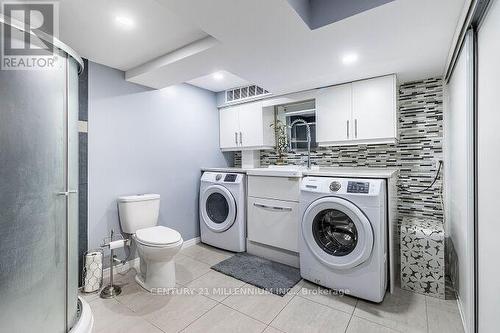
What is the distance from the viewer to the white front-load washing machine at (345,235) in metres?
1.83

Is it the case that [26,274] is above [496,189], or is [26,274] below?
below

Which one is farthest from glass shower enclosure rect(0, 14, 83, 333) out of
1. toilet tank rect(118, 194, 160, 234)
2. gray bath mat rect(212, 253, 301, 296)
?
gray bath mat rect(212, 253, 301, 296)

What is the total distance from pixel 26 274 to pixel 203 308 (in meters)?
1.17

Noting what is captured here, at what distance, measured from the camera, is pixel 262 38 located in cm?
165

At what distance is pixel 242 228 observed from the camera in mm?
2852

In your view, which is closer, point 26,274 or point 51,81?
point 26,274

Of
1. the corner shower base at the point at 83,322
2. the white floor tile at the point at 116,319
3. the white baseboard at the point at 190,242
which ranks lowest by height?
the white floor tile at the point at 116,319

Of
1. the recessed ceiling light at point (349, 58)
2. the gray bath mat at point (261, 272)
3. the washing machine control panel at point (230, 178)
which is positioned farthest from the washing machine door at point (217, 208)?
the recessed ceiling light at point (349, 58)

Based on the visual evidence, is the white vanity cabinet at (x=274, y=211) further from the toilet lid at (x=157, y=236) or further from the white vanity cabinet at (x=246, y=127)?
the toilet lid at (x=157, y=236)

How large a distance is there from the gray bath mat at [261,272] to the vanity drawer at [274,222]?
0.21m

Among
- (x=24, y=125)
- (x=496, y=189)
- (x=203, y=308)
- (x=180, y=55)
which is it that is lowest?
→ (x=203, y=308)

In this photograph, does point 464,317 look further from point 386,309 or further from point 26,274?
point 26,274

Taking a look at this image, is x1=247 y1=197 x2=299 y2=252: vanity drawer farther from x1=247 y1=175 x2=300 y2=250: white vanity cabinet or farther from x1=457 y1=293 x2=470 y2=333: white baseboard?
x1=457 y1=293 x2=470 y2=333: white baseboard

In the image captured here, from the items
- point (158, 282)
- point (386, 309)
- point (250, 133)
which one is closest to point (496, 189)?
point (386, 309)
